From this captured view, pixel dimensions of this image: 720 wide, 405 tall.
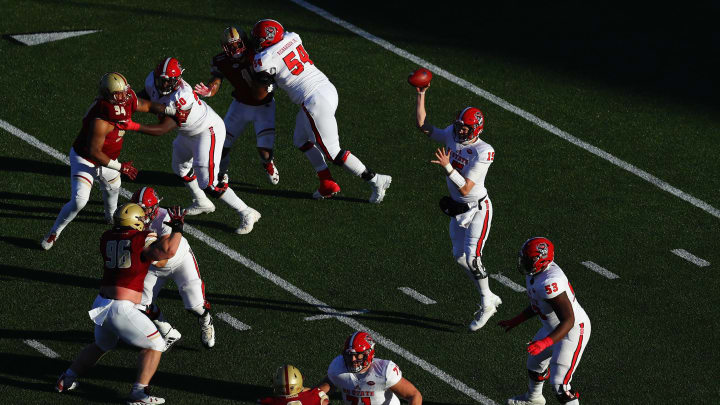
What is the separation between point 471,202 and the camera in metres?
11.4

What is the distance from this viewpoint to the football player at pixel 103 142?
38.7 ft

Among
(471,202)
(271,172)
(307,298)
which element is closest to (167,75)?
(271,172)

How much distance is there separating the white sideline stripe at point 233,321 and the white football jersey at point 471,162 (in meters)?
2.35

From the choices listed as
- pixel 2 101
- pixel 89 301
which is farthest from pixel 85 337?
pixel 2 101

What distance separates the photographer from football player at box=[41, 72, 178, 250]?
11.8 meters

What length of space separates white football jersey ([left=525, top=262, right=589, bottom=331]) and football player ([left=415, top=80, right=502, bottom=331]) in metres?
1.20

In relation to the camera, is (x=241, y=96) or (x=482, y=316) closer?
(x=482, y=316)

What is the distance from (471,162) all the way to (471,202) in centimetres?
40

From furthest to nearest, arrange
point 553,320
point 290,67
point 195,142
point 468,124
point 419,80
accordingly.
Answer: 1. point 290,67
2. point 195,142
3. point 419,80
4. point 468,124
5. point 553,320

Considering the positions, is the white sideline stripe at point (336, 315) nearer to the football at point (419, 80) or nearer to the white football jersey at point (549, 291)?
the white football jersey at point (549, 291)

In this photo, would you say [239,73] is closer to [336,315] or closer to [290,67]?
[290,67]

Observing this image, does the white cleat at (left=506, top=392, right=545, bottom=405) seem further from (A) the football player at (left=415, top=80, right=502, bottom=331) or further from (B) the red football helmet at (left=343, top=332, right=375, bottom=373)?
(B) the red football helmet at (left=343, top=332, right=375, bottom=373)

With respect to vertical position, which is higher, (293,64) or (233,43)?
(233,43)

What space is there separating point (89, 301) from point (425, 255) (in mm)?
3491
